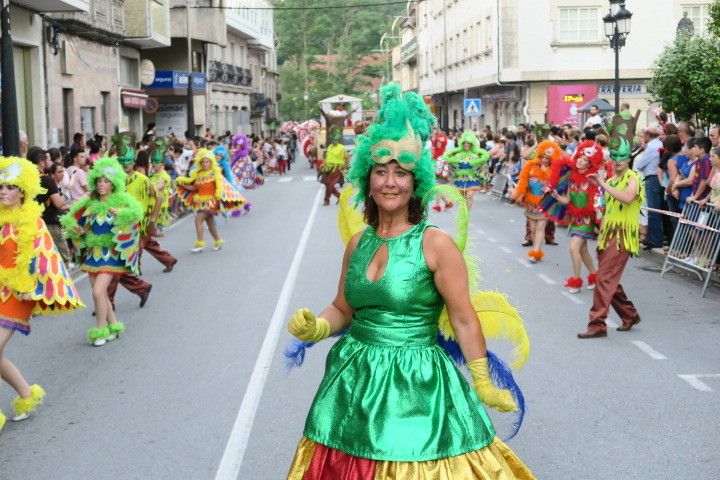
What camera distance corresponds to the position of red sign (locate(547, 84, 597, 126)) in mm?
41812

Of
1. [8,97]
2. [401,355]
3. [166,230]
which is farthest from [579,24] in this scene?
[401,355]

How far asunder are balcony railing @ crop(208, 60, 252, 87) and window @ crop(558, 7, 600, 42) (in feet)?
63.7

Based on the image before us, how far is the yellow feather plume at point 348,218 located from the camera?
4863 mm

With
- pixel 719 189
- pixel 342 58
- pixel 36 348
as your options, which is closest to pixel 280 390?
pixel 36 348

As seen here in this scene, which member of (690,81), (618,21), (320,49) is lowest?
(690,81)

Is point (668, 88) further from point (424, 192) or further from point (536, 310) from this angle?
point (424, 192)

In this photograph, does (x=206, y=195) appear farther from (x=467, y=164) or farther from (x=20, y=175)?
(x=20, y=175)

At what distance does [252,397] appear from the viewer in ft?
25.0

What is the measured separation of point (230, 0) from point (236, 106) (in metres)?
6.78

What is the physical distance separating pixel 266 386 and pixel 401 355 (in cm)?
408

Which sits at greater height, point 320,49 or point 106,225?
point 320,49

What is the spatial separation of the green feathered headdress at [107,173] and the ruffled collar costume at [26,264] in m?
2.53

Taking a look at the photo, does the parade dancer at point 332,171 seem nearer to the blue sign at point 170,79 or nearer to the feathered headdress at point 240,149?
the feathered headdress at point 240,149

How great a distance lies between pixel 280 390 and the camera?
25.5 feet
